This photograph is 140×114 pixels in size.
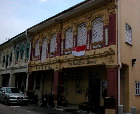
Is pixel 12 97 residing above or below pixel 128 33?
below

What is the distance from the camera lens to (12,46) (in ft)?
97.8

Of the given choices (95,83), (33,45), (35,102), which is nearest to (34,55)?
(33,45)

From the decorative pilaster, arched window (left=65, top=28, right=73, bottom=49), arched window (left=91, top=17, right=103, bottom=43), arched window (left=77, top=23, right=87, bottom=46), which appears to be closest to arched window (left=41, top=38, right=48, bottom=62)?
arched window (left=65, top=28, right=73, bottom=49)

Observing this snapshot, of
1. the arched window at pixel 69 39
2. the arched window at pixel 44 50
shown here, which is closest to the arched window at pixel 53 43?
the arched window at pixel 44 50

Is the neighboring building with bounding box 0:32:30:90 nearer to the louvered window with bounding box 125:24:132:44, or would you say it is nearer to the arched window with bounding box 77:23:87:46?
the arched window with bounding box 77:23:87:46

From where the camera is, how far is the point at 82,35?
17844 millimetres

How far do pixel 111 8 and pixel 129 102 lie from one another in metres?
6.53

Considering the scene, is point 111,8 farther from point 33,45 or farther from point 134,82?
point 33,45

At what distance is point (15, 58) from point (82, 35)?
45.2 feet

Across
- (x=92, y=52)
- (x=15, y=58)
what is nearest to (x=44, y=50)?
(x=92, y=52)

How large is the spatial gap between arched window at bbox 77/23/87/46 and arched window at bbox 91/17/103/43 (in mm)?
945

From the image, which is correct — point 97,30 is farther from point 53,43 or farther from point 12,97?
point 12,97

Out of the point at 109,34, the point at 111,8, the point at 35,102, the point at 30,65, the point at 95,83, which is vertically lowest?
the point at 35,102

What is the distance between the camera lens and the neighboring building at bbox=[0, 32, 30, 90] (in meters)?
26.2
